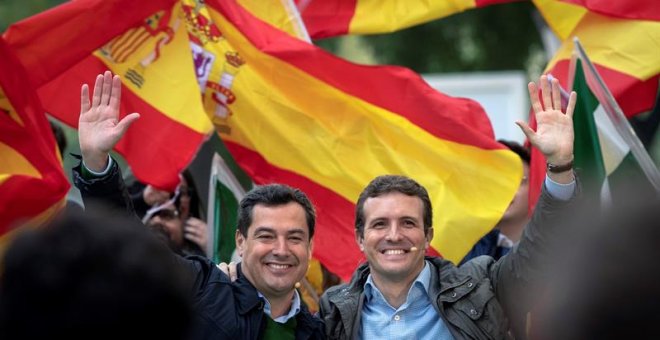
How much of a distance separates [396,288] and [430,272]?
16 centimetres

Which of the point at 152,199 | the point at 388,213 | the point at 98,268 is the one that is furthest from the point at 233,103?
the point at 98,268

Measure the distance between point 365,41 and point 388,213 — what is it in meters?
14.7

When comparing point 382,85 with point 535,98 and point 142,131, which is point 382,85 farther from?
point 535,98

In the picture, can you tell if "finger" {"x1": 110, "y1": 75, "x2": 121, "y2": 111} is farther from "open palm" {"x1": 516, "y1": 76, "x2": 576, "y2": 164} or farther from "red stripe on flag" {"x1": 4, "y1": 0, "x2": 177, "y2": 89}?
"open palm" {"x1": 516, "y1": 76, "x2": 576, "y2": 164}

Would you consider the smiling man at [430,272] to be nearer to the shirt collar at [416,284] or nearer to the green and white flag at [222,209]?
the shirt collar at [416,284]

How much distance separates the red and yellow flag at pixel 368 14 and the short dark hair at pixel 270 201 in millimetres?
2332

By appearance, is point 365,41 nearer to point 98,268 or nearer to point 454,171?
point 454,171

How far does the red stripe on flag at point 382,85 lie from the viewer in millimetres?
6461

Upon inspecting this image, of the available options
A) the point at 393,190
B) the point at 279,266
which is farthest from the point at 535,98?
the point at 279,266

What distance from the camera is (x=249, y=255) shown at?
4754mm

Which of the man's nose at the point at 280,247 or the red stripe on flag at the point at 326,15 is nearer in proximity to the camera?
the man's nose at the point at 280,247

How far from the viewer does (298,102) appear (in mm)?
6566

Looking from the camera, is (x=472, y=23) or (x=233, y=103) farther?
(x=472, y=23)

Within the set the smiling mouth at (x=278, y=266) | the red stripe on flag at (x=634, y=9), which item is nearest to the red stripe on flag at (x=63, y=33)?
the smiling mouth at (x=278, y=266)
